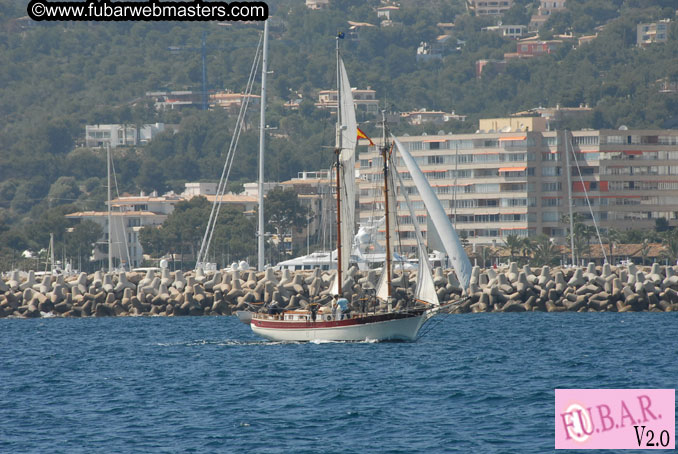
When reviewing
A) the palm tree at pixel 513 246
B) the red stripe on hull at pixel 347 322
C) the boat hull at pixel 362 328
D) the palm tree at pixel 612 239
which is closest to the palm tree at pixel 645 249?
the palm tree at pixel 612 239

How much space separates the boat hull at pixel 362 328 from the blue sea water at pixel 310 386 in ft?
1.53

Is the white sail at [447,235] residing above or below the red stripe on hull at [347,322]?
above

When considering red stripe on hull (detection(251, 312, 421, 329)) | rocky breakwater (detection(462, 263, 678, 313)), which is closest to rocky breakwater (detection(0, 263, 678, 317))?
rocky breakwater (detection(462, 263, 678, 313))

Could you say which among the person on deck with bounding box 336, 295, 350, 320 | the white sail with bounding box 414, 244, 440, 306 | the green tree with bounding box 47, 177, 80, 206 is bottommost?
the person on deck with bounding box 336, 295, 350, 320

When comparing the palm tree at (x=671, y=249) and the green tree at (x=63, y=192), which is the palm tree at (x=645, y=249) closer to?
the palm tree at (x=671, y=249)

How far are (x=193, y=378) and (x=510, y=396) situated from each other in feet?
34.5

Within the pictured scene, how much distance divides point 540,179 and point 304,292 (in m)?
76.8

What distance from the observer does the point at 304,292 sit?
6731 cm

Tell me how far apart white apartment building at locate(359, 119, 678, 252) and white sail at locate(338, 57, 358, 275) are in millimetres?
81646

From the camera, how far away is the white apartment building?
456 ft

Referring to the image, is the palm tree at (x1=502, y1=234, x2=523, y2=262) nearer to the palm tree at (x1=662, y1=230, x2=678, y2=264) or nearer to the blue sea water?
the palm tree at (x1=662, y1=230, x2=678, y2=264)

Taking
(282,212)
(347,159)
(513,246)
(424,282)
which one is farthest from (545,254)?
(424,282)

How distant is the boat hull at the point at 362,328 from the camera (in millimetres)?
48719

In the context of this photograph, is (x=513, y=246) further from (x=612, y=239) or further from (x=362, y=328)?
(x=362, y=328)
